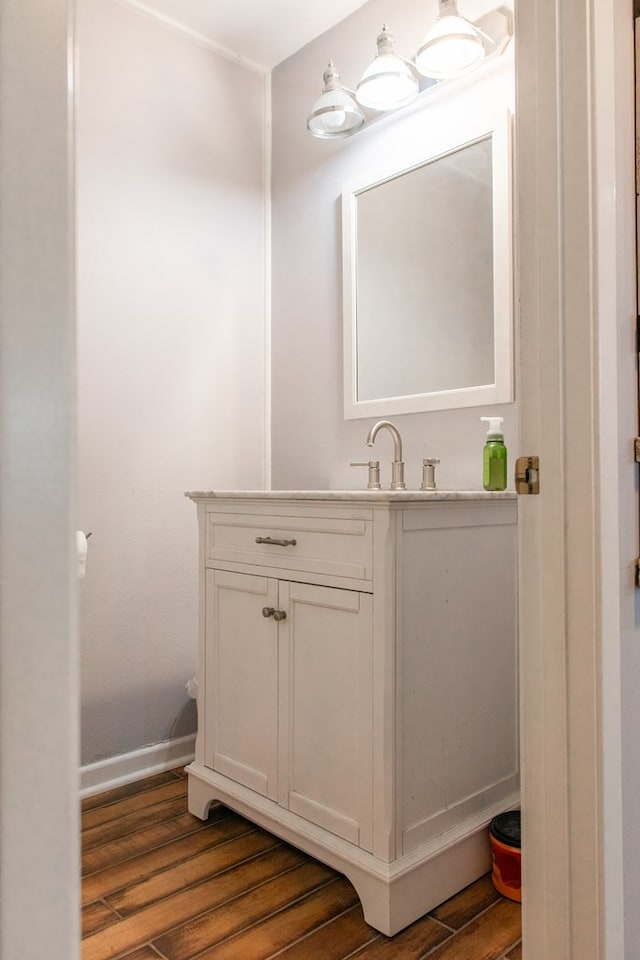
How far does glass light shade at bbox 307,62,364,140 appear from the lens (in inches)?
82.1

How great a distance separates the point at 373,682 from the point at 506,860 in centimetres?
50

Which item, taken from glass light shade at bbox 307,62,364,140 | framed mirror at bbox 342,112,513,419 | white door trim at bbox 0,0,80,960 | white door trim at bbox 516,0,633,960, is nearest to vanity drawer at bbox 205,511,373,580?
white door trim at bbox 516,0,633,960

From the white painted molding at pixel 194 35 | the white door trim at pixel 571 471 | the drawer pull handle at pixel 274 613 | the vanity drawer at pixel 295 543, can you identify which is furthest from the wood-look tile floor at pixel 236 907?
the white painted molding at pixel 194 35

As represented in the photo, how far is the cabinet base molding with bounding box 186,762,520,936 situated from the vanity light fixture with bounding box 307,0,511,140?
6.37ft

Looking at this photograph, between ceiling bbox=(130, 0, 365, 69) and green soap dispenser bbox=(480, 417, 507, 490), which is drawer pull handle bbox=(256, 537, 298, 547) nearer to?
green soap dispenser bbox=(480, 417, 507, 490)

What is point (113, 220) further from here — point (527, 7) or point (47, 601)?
point (47, 601)

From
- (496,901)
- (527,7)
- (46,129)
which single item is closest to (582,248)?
→ (527,7)

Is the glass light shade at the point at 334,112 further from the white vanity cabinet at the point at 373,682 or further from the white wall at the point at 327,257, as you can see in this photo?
the white vanity cabinet at the point at 373,682

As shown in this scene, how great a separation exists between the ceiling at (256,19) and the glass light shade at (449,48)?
52cm

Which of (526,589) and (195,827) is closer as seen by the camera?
(526,589)

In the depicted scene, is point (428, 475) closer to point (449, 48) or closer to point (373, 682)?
point (373, 682)

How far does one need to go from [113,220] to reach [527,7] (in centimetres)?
149

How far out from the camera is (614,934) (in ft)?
3.02

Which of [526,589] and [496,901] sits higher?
[526,589]
